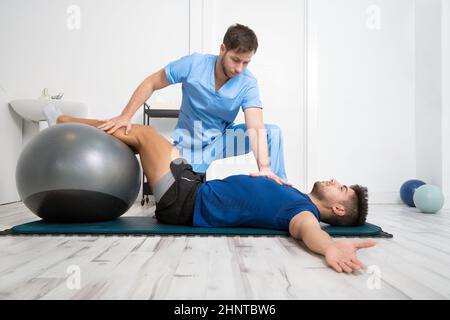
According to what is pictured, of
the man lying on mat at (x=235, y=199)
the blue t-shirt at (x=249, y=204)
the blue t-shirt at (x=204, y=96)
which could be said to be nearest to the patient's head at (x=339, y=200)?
the man lying on mat at (x=235, y=199)

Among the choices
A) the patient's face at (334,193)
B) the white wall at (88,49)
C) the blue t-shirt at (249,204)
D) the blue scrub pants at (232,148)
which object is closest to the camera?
the blue t-shirt at (249,204)

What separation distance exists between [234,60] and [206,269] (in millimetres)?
1191

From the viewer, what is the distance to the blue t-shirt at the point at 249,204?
1.53 m

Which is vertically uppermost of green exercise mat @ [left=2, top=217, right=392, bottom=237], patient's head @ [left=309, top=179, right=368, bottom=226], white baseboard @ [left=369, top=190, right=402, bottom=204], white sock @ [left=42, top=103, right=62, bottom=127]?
white sock @ [left=42, top=103, right=62, bottom=127]

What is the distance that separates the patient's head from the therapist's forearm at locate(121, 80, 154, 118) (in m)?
1.02

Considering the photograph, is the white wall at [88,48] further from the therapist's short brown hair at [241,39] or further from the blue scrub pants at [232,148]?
the therapist's short brown hair at [241,39]

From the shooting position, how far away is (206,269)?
1.14 meters

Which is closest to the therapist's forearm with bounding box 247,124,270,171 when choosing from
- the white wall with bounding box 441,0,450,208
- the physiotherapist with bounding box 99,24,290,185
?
the physiotherapist with bounding box 99,24,290,185

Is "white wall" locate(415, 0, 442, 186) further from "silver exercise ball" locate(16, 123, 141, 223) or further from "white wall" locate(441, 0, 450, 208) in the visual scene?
"silver exercise ball" locate(16, 123, 141, 223)

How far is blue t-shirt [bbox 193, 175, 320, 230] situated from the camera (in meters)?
1.53

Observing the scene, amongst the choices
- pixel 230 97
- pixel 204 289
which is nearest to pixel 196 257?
pixel 204 289

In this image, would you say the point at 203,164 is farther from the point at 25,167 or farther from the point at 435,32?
the point at 435,32
